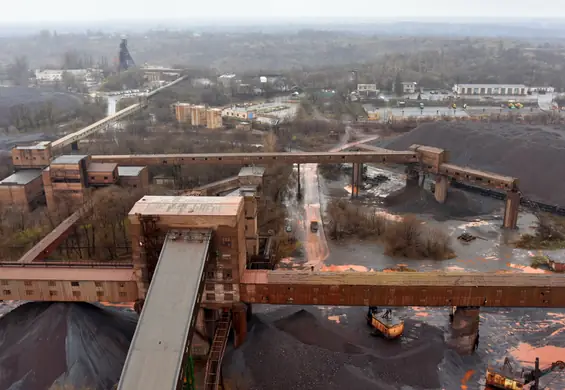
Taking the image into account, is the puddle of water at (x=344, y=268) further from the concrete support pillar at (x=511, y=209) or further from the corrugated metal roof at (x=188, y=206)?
the concrete support pillar at (x=511, y=209)

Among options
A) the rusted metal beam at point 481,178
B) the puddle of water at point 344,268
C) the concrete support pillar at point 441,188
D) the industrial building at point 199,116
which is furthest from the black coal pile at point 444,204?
the industrial building at point 199,116

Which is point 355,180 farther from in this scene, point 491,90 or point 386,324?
point 491,90

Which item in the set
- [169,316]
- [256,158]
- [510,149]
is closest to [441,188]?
[510,149]

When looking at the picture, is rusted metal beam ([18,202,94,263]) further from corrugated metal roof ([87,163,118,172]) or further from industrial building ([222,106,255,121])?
industrial building ([222,106,255,121])

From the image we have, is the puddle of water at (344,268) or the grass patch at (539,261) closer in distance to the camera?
Answer: the puddle of water at (344,268)

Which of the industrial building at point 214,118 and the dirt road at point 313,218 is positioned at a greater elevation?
the industrial building at point 214,118
